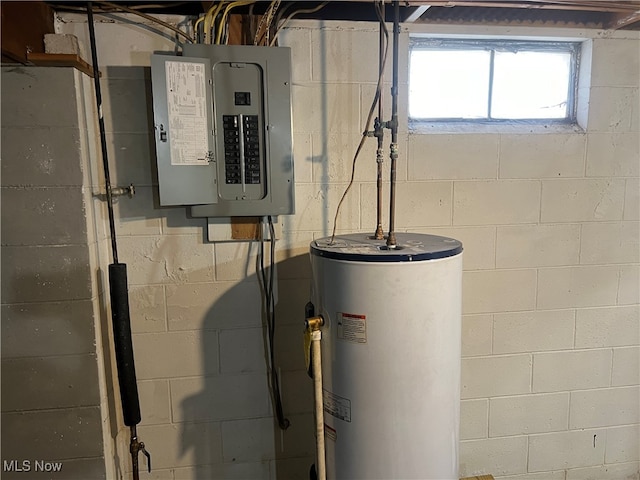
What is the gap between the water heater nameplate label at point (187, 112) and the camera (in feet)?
4.58

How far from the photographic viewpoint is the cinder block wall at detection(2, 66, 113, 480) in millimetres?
1300

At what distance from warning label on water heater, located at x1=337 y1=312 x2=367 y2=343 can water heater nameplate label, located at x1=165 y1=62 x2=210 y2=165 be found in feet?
2.29

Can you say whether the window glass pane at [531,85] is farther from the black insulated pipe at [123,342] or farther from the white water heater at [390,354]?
the black insulated pipe at [123,342]

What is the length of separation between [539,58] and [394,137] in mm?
900

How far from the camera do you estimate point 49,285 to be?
136cm

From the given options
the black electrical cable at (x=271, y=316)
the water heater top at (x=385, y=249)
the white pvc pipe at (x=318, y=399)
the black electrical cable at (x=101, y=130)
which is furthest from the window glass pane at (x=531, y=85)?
the black electrical cable at (x=101, y=130)

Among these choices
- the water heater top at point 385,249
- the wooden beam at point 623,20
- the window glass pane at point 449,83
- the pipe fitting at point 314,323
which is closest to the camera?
the water heater top at point 385,249

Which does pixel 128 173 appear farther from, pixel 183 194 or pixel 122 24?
pixel 122 24

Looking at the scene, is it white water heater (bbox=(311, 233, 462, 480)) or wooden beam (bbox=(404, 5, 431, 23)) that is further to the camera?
wooden beam (bbox=(404, 5, 431, 23))

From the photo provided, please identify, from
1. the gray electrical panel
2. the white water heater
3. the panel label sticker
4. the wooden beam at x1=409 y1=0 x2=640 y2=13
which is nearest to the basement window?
the wooden beam at x1=409 y1=0 x2=640 y2=13

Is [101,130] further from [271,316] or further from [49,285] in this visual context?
[271,316]

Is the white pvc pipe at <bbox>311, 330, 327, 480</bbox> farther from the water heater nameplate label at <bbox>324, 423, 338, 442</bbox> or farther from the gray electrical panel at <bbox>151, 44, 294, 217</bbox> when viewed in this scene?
the gray electrical panel at <bbox>151, 44, 294, 217</bbox>

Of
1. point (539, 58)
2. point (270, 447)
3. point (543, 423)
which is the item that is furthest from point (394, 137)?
point (543, 423)
